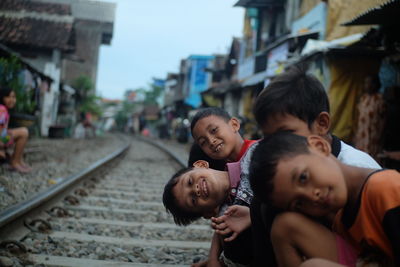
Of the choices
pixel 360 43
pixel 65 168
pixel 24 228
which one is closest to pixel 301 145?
pixel 24 228

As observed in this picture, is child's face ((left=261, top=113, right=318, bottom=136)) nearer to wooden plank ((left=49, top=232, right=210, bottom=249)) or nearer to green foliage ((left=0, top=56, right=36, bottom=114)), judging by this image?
wooden plank ((left=49, top=232, right=210, bottom=249))

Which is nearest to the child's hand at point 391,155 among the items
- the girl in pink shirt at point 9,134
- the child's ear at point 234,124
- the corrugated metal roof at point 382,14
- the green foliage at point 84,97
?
the corrugated metal roof at point 382,14

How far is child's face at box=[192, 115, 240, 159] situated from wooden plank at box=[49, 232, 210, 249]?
98 cm

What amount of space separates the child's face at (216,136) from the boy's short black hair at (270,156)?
940 mm

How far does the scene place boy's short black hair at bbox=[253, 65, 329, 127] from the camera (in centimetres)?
190

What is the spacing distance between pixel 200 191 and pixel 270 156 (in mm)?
757

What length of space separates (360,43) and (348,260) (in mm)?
5937

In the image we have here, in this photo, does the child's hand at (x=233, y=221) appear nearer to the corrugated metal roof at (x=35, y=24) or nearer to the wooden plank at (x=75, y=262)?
the wooden plank at (x=75, y=262)

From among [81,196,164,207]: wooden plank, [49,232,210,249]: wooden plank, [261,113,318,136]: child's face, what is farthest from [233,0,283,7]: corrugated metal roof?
[261,113,318,136]: child's face

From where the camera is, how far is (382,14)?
4961 mm

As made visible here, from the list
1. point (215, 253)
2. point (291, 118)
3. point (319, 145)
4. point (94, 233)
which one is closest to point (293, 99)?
point (291, 118)

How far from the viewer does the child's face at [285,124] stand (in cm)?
188

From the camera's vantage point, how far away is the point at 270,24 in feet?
50.4

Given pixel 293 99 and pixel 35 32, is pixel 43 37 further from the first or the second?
pixel 293 99
